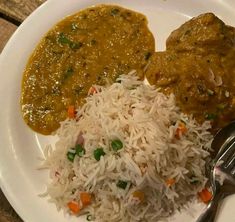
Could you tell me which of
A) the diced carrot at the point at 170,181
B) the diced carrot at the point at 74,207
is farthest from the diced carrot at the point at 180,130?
the diced carrot at the point at 74,207

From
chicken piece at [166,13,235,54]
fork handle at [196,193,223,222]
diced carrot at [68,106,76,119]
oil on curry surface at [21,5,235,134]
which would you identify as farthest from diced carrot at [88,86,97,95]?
fork handle at [196,193,223,222]

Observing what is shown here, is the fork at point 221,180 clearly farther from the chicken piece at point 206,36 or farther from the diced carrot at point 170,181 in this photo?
the chicken piece at point 206,36

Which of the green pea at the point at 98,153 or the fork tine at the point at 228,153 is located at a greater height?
the fork tine at the point at 228,153

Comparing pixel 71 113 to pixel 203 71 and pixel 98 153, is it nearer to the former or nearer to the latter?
pixel 98 153

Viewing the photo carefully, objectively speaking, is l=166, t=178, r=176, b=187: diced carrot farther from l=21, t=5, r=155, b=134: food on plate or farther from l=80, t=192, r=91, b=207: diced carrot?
l=21, t=5, r=155, b=134: food on plate

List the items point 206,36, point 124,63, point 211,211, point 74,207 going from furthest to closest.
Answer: point 124,63
point 206,36
point 74,207
point 211,211

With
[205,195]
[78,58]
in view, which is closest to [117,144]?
[205,195]

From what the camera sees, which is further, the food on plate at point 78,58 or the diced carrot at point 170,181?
the food on plate at point 78,58
